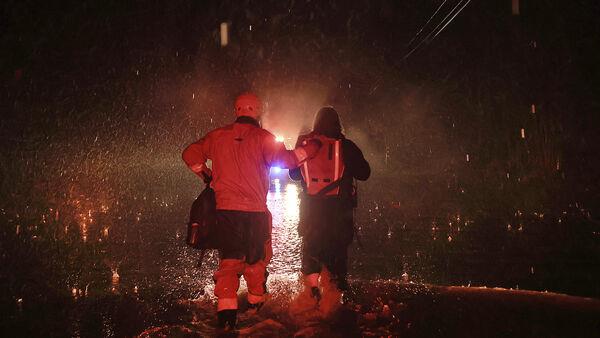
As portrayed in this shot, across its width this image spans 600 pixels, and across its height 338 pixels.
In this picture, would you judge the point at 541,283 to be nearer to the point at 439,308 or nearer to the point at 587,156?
the point at 439,308

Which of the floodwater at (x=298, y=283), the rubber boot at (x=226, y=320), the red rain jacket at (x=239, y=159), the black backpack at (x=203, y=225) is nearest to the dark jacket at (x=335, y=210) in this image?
the floodwater at (x=298, y=283)

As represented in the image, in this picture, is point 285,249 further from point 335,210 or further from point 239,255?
point 239,255

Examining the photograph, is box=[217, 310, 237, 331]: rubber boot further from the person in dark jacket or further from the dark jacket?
the dark jacket

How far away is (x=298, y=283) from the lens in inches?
198

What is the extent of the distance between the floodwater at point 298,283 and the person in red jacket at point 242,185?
410mm

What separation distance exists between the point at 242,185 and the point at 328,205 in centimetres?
105

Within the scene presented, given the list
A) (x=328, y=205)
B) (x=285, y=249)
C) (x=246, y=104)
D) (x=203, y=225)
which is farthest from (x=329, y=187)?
(x=285, y=249)

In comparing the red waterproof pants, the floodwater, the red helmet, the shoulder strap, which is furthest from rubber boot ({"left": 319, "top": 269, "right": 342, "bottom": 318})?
the red helmet

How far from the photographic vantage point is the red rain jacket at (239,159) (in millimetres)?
3783

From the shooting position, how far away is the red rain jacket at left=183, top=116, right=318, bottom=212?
3.78 metres

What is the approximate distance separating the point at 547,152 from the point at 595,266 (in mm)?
16156

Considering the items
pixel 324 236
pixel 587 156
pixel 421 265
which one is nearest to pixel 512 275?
pixel 421 265

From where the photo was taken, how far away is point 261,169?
154 inches

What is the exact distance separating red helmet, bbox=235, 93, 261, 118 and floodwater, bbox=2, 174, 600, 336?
65.3 inches
